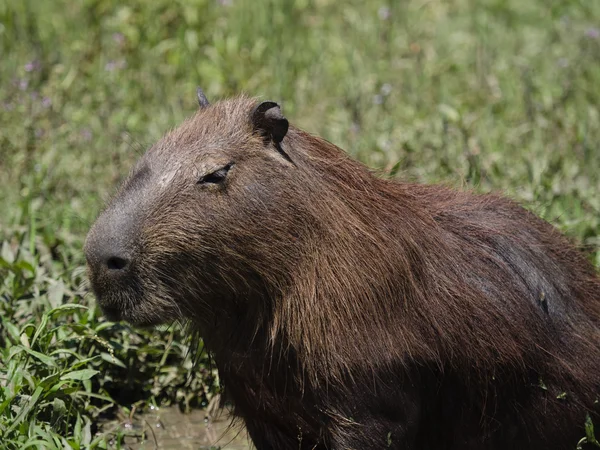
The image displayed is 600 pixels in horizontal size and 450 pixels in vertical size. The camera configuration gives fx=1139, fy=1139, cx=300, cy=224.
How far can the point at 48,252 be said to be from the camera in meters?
5.48

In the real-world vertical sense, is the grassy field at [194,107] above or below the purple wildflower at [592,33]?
below

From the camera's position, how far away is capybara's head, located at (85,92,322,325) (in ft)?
11.7

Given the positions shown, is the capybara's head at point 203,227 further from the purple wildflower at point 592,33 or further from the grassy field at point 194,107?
the purple wildflower at point 592,33

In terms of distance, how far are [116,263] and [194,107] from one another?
171 inches

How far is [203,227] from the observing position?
3.63 metres

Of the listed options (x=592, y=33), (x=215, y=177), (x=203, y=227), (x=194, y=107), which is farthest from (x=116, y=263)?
(x=592, y=33)

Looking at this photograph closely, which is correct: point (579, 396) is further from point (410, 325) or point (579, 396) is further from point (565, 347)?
point (410, 325)

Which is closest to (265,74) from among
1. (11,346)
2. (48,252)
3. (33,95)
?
(33,95)

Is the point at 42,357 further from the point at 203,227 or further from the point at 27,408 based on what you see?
the point at 203,227

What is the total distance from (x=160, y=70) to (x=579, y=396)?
4707mm

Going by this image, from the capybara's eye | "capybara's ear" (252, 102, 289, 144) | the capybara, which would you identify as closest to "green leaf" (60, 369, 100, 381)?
the capybara

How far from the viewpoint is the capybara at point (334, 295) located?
365cm

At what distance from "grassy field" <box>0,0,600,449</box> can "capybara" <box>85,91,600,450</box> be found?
70cm

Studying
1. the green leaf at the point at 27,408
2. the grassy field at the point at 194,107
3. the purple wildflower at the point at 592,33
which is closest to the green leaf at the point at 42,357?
the grassy field at the point at 194,107
